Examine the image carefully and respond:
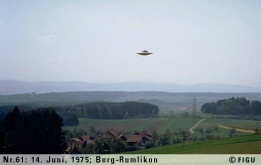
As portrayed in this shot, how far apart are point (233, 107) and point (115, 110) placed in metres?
2.66

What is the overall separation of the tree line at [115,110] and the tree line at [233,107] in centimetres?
134

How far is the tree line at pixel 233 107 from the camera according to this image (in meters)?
6.63

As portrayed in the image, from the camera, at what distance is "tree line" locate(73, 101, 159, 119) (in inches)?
291

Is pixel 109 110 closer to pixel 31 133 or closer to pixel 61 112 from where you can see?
pixel 61 112

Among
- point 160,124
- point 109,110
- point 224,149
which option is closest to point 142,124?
point 160,124

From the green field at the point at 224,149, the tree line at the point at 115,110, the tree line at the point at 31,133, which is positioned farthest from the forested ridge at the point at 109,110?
the green field at the point at 224,149

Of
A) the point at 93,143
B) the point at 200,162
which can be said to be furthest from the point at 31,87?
the point at 200,162

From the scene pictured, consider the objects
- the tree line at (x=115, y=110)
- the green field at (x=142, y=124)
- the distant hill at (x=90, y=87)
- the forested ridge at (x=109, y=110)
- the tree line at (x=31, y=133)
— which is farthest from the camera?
the tree line at (x=115, y=110)

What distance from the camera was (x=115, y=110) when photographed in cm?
789

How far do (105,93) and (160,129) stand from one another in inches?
59.5

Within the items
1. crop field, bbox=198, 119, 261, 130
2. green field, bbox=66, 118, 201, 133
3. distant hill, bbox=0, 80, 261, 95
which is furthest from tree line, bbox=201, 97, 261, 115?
green field, bbox=66, 118, 201, 133

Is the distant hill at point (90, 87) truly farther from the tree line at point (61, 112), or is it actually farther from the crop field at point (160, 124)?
the crop field at point (160, 124)

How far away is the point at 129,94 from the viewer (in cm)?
795

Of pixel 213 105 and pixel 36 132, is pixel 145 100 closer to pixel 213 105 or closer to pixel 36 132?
pixel 213 105
